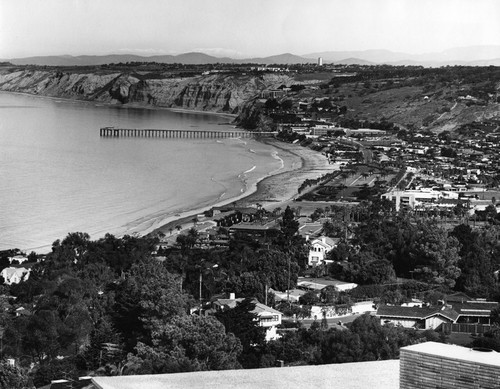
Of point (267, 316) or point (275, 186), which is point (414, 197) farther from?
point (267, 316)

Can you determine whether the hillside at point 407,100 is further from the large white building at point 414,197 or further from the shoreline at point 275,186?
the large white building at point 414,197

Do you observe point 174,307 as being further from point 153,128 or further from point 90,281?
point 153,128

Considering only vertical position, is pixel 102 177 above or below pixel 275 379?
below

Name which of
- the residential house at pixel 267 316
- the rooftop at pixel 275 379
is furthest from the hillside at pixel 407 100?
the rooftop at pixel 275 379

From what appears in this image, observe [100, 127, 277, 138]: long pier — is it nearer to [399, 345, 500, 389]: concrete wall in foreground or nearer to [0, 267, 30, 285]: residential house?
[0, 267, 30, 285]: residential house

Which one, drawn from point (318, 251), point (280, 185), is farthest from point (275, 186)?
point (318, 251)

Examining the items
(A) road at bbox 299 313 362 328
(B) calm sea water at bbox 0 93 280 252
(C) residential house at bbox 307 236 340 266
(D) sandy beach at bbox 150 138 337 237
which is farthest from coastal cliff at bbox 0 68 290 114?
(A) road at bbox 299 313 362 328
